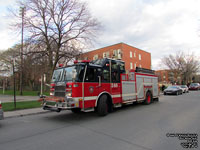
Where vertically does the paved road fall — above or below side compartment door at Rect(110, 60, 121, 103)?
below

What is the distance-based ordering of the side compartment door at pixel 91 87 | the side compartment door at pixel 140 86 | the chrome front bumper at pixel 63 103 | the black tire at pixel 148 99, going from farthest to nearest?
the black tire at pixel 148 99
the side compartment door at pixel 140 86
the side compartment door at pixel 91 87
the chrome front bumper at pixel 63 103

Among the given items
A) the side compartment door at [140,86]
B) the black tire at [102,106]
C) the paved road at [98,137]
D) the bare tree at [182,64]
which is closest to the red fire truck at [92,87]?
the black tire at [102,106]

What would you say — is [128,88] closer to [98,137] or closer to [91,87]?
[91,87]

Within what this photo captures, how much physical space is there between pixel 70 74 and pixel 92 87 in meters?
1.24

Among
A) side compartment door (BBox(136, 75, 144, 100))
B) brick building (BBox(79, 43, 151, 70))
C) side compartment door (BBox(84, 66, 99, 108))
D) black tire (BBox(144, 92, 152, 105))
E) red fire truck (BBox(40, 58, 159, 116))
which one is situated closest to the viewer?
red fire truck (BBox(40, 58, 159, 116))

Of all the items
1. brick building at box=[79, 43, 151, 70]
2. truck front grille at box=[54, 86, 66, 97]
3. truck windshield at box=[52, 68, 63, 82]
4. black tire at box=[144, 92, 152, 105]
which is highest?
brick building at box=[79, 43, 151, 70]

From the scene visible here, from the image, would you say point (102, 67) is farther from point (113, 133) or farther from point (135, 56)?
point (135, 56)

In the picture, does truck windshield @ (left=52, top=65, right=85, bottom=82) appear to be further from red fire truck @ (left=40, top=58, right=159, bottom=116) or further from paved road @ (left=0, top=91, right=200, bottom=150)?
paved road @ (left=0, top=91, right=200, bottom=150)

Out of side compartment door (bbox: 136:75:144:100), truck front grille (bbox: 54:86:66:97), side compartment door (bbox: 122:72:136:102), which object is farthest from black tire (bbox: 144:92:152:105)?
truck front grille (bbox: 54:86:66:97)

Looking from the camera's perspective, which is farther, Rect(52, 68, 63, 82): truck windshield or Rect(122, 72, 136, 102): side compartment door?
Rect(122, 72, 136, 102): side compartment door

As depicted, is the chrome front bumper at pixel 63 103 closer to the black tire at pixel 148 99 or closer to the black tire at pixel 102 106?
the black tire at pixel 102 106

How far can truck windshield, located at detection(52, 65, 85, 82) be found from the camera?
251 inches

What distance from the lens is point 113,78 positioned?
8.16 meters

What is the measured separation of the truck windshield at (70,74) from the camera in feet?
20.9
